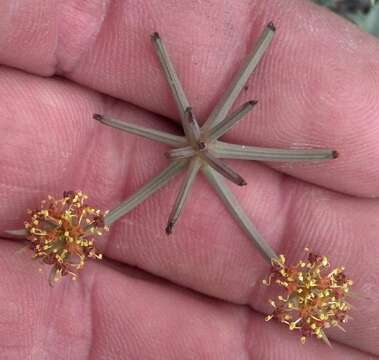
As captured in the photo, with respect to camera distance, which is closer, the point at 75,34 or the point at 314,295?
the point at 314,295

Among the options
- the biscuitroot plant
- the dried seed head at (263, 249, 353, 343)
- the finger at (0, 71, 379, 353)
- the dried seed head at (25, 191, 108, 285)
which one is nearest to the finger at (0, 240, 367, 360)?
the finger at (0, 71, 379, 353)

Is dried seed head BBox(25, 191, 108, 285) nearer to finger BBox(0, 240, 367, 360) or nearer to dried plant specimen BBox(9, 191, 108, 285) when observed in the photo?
dried plant specimen BBox(9, 191, 108, 285)

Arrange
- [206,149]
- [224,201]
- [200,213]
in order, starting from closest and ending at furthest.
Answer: [206,149] < [224,201] < [200,213]

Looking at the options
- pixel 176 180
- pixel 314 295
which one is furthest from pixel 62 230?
pixel 314 295

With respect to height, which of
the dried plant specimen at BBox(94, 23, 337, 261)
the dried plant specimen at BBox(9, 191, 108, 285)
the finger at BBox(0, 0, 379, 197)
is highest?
the finger at BBox(0, 0, 379, 197)

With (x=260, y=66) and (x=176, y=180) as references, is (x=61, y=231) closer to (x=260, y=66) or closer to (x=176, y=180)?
(x=176, y=180)

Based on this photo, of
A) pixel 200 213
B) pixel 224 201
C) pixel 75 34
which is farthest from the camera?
pixel 200 213

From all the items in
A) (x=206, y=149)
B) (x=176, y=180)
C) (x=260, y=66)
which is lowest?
(x=176, y=180)
